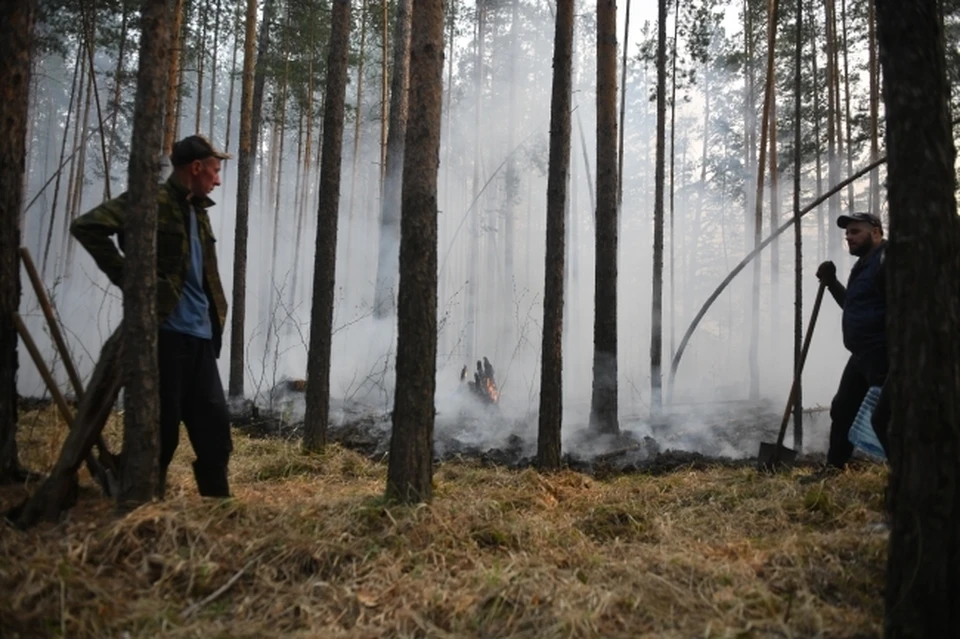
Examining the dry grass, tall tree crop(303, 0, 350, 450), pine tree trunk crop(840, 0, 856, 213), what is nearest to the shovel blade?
the dry grass

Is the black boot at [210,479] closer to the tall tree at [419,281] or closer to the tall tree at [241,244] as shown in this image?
the tall tree at [419,281]

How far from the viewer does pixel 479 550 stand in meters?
3.68

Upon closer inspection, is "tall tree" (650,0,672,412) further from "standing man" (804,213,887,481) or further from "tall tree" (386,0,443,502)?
"tall tree" (386,0,443,502)

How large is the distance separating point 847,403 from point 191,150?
5053mm

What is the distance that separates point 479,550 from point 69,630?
1872 millimetres

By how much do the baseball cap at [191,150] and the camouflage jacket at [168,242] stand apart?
0.12 metres

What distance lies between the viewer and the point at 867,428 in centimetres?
491

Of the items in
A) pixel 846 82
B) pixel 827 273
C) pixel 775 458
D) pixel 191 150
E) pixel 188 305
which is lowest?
pixel 775 458

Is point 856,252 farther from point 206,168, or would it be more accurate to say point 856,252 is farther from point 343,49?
point 343,49

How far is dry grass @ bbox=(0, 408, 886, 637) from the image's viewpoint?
2781 mm

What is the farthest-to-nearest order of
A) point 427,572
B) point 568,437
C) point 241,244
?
point 241,244
point 568,437
point 427,572

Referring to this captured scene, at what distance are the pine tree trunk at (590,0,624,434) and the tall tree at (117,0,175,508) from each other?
20.3 ft

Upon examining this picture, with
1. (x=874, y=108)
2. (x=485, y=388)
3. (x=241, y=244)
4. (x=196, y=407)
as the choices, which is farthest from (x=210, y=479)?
(x=874, y=108)

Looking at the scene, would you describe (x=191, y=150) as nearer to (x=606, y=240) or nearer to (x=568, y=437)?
(x=606, y=240)
